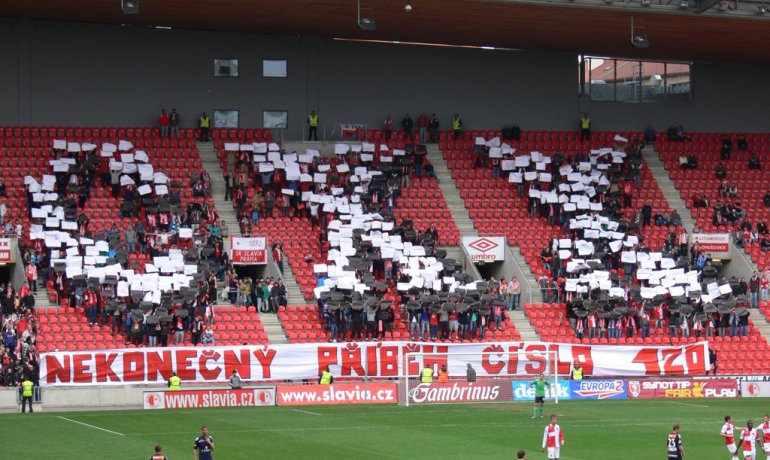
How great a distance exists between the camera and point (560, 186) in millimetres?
57938

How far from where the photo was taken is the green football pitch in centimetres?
3309

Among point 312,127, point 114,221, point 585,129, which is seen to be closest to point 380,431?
point 114,221

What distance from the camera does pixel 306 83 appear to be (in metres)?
60.6

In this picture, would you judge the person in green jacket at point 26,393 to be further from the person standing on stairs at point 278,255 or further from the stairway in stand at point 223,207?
the person standing on stairs at point 278,255

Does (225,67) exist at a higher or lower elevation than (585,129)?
higher

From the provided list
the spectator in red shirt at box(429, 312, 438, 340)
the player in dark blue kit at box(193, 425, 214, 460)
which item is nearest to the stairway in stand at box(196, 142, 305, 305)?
the spectator in red shirt at box(429, 312, 438, 340)

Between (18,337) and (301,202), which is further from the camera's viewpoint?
(301,202)

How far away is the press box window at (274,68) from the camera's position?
6000 cm

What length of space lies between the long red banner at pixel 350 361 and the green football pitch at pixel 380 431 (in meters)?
2.52

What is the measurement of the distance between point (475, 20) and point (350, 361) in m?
15.8

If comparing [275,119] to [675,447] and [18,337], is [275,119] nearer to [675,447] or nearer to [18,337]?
[18,337]

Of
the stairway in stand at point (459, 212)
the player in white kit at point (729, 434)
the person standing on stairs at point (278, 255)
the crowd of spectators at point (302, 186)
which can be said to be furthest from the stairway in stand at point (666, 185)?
the player in white kit at point (729, 434)

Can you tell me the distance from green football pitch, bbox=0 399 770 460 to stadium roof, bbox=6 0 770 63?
15.6 meters

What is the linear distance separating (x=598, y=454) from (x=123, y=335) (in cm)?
1934
